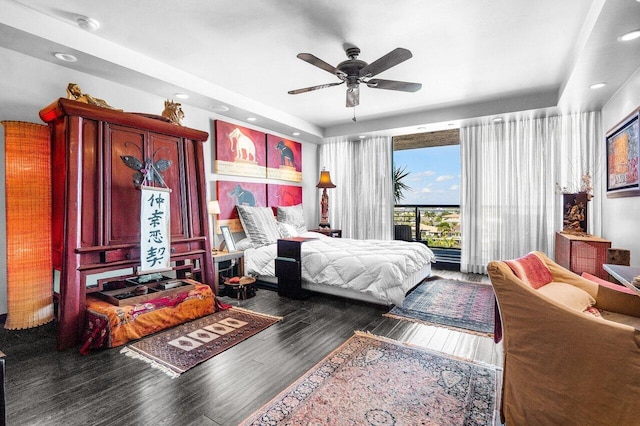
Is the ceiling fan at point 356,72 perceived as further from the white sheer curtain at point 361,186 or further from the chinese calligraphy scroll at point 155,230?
the white sheer curtain at point 361,186

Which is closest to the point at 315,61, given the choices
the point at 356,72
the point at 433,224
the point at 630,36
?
the point at 356,72

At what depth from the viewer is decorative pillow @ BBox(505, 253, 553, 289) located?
5.97 ft

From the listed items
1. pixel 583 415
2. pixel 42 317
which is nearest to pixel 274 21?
pixel 583 415

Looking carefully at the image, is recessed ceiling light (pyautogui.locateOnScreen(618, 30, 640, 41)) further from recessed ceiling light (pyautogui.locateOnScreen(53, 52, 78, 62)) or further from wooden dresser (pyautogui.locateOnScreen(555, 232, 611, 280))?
recessed ceiling light (pyautogui.locateOnScreen(53, 52, 78, 62))

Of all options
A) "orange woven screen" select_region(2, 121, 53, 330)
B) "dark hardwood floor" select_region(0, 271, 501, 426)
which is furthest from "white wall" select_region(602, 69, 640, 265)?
"orange woven screen" select_region(2, 121, 53, 330)

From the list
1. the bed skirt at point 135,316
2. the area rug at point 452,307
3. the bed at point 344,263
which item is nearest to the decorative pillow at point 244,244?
the bed at point 344,263

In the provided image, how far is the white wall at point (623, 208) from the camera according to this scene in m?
2.98

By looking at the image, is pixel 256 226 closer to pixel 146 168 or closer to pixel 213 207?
pixel 213 207

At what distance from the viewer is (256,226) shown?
4.51 m

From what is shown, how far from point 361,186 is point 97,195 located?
14.9 feet

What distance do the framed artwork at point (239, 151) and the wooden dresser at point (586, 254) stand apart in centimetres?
433

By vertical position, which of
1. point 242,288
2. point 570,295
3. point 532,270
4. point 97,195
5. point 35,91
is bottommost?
point 242,288

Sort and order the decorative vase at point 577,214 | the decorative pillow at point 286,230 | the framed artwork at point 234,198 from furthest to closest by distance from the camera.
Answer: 1. the decorative pillow at point 286,230
2. the framed artwork at point 234,198
3. the decorative vase at point 577,214

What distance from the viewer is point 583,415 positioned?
1270 mm
